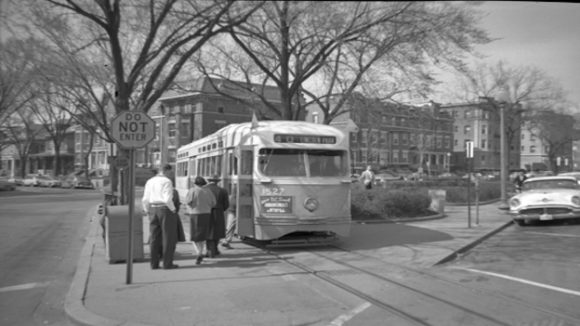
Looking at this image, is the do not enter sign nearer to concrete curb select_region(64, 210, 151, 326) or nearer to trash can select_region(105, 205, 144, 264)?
trash can select_region(105, 205, 144, 264)

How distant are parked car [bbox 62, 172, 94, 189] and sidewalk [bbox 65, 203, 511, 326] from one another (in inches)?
1724

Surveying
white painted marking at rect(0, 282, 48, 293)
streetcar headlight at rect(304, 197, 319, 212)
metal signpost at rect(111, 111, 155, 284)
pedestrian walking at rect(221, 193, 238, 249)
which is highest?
metal signpost at rect(111, 111, 155, 284)

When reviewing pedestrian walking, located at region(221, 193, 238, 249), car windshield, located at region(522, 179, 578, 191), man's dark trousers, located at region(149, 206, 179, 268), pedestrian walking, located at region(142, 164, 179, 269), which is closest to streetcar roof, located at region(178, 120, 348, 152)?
pedestrian walking, located at region(221, 193, 238, 249)

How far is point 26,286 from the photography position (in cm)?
841

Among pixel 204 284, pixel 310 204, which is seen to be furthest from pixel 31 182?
pixel 204 284

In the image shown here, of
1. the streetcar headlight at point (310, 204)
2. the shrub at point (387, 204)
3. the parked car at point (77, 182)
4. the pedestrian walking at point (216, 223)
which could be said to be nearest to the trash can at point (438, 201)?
the shrub at point (387, 204)

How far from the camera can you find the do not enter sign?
8.20 meters

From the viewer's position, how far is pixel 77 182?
180ft

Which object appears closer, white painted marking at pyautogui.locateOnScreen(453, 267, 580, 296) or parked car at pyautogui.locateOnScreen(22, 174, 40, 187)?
white painted marking at pyautogui.locateOnScreen(453, 267, 580, 296)

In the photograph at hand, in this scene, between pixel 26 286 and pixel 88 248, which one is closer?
pixel 26 286

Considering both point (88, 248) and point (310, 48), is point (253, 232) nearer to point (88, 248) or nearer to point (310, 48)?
point (88, 248)

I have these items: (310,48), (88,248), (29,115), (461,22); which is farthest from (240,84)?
(29,115)

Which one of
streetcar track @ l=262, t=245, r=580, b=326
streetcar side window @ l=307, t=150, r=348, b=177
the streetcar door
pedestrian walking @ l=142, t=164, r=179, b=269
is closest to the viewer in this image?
streetcar track @ l=262, t=245, r=580, b=326

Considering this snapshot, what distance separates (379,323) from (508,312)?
1712 mm
